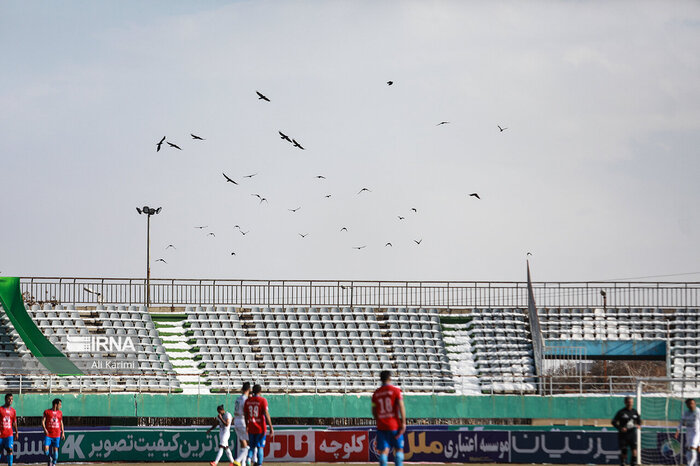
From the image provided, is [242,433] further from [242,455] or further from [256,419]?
[256,419]

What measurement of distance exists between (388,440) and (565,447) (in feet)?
30.4

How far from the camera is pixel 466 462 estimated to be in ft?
79.8

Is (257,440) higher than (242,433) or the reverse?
the reverse

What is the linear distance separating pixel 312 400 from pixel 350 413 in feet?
4.46

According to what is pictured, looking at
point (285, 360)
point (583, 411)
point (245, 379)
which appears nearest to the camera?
point (583, 411)

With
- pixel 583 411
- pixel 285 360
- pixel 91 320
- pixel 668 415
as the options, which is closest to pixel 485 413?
pixel 583 411

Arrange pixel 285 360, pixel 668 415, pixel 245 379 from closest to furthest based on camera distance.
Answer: pixel 668 415 < pixel 245 379 < pixel 285 360

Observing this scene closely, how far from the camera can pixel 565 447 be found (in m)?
23.9

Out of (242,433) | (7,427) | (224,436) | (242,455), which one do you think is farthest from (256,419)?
(7,427)

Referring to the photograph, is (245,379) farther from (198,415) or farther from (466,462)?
(466,462)

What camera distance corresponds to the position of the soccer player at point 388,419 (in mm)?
15781

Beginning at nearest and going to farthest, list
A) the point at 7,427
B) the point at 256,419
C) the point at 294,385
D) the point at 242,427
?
the point at 256,419 → the point at 242,427 → the point at 7,427 → the point at 294,385

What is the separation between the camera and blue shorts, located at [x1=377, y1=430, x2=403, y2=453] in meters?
15.9

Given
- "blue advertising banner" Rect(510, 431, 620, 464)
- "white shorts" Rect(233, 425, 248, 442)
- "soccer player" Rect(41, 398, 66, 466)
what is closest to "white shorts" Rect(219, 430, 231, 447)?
"white shorts" Rect(233, 425, 248, 442)
